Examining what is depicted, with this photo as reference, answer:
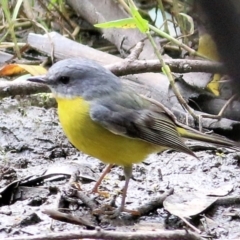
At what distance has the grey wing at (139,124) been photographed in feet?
10.5

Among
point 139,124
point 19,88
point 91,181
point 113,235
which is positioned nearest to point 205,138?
point 139,124

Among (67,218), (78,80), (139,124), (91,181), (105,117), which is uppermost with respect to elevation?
(78,80)

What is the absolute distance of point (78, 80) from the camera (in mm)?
3365

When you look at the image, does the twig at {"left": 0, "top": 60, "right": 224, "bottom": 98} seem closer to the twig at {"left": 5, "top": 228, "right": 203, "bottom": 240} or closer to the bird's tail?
the bird's tail

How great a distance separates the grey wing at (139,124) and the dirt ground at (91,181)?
34cm

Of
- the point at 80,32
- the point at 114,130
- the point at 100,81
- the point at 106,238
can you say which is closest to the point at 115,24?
the point at 100,81

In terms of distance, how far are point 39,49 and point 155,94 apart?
54.8 inches

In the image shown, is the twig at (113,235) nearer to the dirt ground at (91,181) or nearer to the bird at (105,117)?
the dirt ground at (91,181)

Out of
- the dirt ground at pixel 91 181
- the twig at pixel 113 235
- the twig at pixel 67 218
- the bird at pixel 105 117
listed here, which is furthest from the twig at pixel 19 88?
the twig at pixel 113 235

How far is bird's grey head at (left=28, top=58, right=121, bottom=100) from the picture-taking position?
3.32 metres

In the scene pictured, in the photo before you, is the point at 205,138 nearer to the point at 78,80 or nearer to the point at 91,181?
the point at 91,181

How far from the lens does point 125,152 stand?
10.4 feet

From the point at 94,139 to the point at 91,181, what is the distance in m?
0.79

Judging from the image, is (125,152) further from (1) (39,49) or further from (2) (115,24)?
(1) (39,49)
